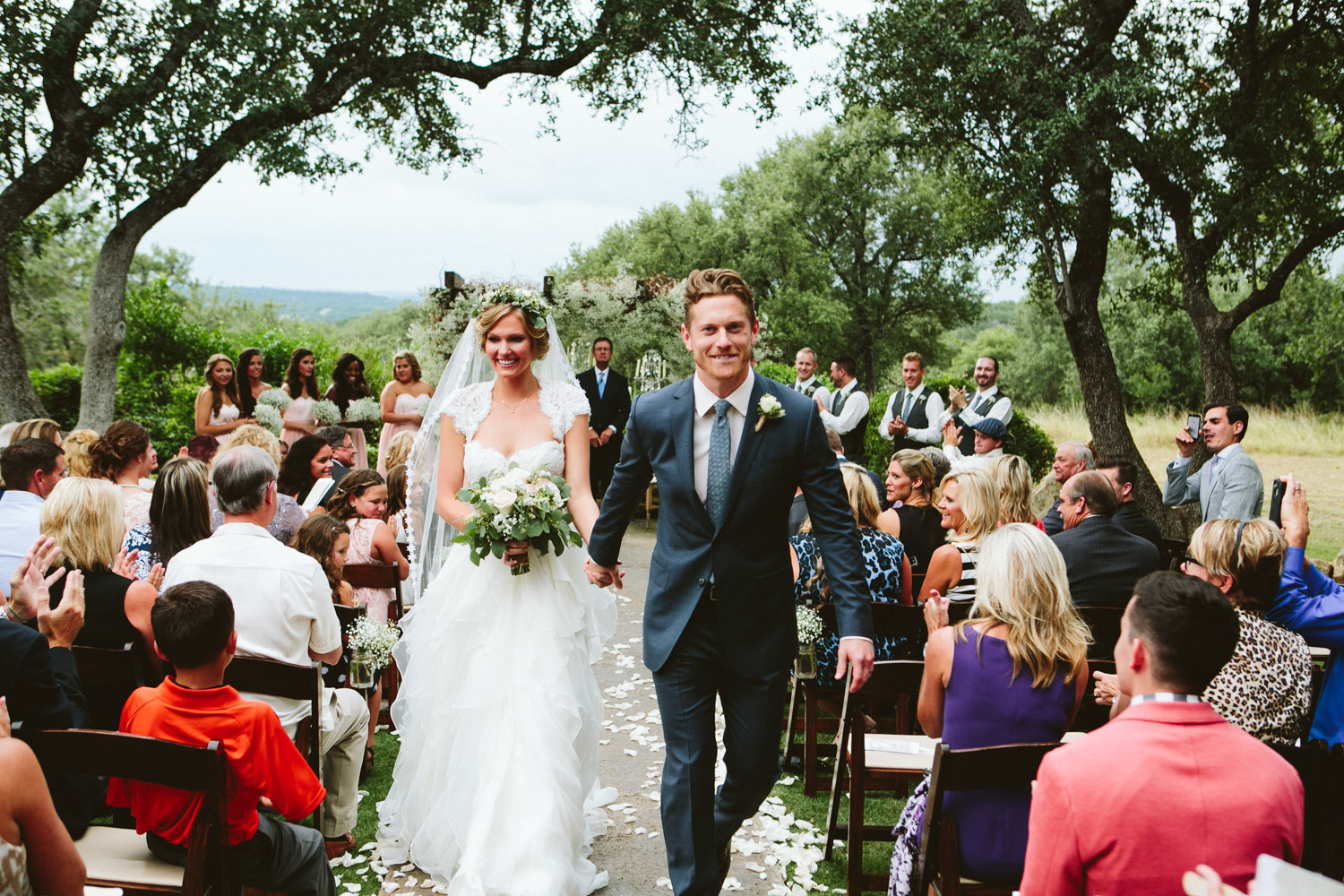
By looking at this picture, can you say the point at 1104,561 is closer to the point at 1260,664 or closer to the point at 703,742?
the point at 1260,664

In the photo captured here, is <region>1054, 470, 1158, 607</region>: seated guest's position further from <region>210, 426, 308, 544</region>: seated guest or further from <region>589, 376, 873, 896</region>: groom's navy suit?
<region>210, 426, 308, 544</region>: seated guest

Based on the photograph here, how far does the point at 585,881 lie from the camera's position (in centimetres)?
371

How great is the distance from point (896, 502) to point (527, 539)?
326 centimetres

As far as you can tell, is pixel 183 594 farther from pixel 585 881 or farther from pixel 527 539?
pixel 585 881

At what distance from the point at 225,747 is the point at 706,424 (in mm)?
1849

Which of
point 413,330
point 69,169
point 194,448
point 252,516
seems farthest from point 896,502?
point 69,169

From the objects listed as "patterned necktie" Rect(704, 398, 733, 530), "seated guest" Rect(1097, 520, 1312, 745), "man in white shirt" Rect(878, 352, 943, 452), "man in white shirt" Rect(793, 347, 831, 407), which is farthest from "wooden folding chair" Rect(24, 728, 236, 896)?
"man in white shirt" Rect(793, 347, 831, 407)

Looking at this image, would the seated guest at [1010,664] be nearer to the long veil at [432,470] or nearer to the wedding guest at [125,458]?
the long veil at [432,470]

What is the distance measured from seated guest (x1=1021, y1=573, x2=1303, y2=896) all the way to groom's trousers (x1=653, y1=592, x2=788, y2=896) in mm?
1302

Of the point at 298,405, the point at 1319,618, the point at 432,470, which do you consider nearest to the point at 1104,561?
the point at 1319,618

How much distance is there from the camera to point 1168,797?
6.14 feet

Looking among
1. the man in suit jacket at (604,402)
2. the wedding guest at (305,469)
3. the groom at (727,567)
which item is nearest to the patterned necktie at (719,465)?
the groom at (727,567)

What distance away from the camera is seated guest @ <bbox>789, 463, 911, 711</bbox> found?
4.80 m

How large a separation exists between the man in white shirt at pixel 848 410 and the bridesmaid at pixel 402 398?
436 centimetres
